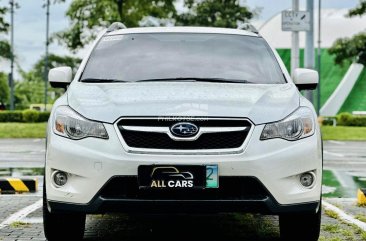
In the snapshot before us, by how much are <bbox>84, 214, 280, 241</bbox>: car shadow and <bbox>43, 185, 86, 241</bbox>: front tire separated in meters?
0.44

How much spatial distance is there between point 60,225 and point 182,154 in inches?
46.3

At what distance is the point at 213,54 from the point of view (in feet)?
21.4

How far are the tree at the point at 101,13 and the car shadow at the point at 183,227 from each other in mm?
35055

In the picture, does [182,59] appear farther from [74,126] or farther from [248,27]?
[74,126]

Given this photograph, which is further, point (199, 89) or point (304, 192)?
point (199, 89)

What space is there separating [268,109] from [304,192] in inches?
23.7

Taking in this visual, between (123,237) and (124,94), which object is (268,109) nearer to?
(124,94)

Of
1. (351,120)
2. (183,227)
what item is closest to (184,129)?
(183,227)

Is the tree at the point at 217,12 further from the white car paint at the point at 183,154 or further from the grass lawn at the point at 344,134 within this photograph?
the white car paint at the point at 183,154

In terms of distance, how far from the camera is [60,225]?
5633mm

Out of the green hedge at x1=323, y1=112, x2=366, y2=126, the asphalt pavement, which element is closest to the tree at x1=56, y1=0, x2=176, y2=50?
the green hedge at x1=323, y1=112, x2=366, y2=126

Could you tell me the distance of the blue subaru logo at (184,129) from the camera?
508 centimetres

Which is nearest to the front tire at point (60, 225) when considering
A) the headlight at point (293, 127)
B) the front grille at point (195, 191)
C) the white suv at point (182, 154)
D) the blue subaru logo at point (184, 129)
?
the white suv at point (182, 154)

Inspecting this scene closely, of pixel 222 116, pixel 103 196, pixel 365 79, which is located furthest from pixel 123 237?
pixel 365 79
